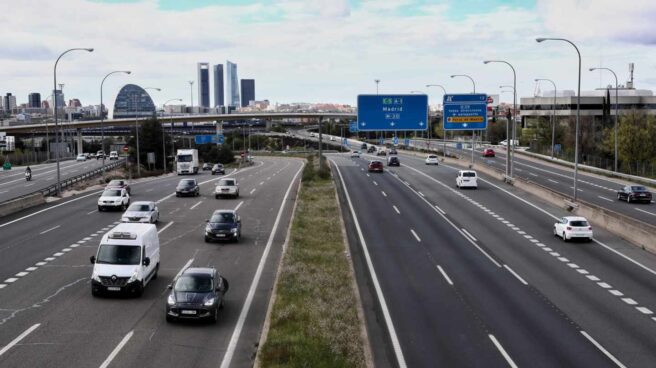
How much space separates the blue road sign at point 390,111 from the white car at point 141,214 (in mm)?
25550

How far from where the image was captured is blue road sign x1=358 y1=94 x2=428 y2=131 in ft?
198

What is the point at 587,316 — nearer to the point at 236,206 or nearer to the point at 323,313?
the point at 323,313

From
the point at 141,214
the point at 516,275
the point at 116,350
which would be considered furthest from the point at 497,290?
the point at 141,214

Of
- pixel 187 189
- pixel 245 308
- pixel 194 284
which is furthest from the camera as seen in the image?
pixel 187 189

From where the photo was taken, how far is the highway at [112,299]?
16797mm

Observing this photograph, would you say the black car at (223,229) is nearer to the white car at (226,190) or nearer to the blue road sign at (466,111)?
the white car at (226,190)

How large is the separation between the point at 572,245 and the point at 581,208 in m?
8.92

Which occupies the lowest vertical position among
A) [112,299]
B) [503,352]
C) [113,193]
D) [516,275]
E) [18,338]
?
[516,275]

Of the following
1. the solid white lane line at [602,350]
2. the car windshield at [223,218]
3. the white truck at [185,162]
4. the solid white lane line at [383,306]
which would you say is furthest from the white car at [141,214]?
the white truck at [185,162]

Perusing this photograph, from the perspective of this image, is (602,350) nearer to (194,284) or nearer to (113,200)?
(194,284)

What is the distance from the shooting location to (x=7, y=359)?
16.1 metres

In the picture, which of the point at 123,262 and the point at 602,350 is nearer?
the point at 602,350

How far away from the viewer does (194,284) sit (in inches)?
802

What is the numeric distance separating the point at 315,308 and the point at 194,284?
11.6ft
